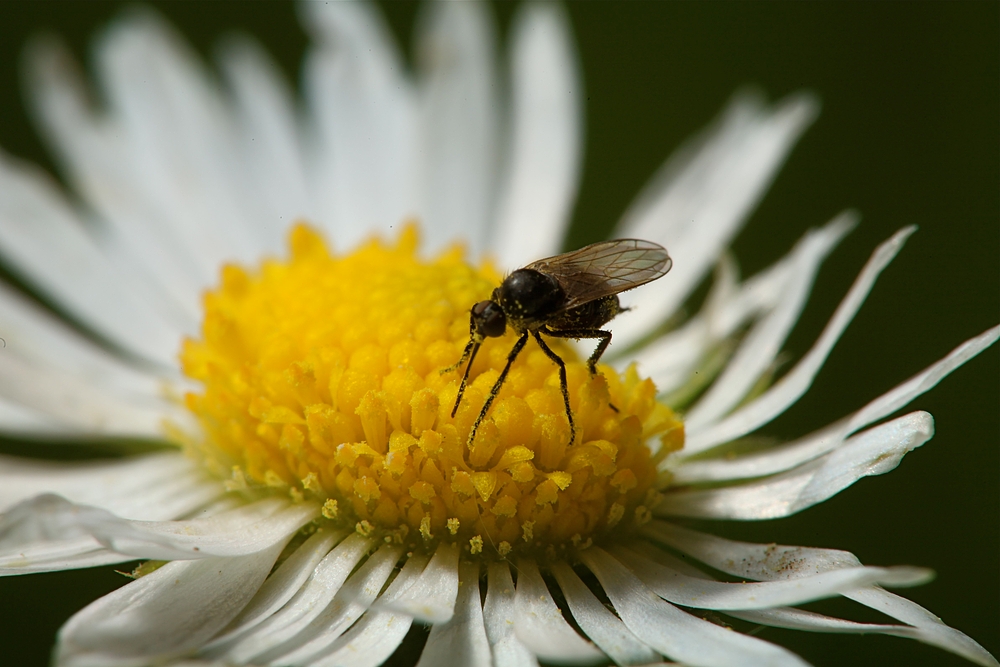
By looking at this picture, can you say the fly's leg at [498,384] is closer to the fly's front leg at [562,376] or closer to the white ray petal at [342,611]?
the fly's front leg at [562,376]

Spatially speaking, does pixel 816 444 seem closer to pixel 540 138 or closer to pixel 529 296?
pixel 529 296

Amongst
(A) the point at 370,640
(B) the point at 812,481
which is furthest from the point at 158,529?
(B) the point at 812,481

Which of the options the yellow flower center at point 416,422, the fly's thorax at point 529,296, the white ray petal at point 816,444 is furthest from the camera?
the fly's thorax at point 529,296

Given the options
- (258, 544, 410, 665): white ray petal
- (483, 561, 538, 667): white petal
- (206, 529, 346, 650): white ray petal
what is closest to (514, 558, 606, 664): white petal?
(483, 561, 538, 667): white petal

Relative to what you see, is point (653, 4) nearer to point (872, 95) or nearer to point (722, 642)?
point (872, 95)

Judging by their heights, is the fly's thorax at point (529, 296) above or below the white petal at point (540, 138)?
below

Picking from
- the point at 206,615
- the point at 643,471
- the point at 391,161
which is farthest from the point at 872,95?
the point at 206,615

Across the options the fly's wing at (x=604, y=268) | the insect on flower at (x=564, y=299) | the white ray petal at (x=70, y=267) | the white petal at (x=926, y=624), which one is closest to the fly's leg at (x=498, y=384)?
the insect on flower at (x=564, y=299)
